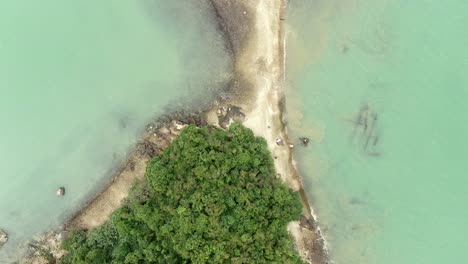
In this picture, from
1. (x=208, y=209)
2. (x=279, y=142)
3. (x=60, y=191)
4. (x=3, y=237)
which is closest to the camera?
(x=208, y=209)

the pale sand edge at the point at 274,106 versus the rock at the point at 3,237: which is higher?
the pale sand edge at the point at 274,106

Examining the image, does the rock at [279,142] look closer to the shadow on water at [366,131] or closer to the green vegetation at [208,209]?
the green vegetation at [208,209]

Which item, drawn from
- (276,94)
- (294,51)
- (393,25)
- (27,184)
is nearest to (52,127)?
(27,184)

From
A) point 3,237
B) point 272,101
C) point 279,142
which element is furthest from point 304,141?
point 3,237

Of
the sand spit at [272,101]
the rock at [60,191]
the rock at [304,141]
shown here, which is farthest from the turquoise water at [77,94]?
the rock at [304,141]

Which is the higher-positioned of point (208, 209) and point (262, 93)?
point (262, 93)

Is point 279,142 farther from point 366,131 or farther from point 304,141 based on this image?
point 366,131
